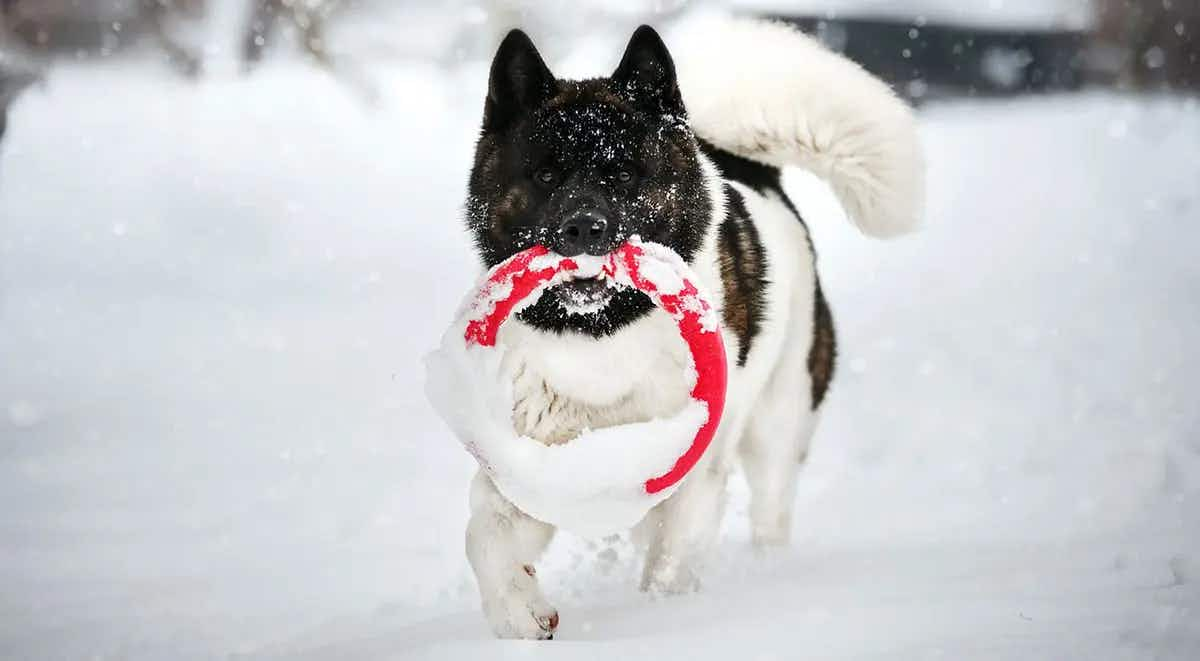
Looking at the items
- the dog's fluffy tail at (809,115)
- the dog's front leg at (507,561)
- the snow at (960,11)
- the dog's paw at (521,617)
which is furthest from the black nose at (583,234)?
the snow at (960,11)

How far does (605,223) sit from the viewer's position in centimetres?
270

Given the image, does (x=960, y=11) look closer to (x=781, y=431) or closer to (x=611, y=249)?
(x=781, y=431)

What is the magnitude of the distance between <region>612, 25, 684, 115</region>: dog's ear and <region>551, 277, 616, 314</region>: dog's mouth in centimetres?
61

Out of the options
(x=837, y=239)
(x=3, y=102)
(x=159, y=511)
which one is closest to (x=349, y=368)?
(x=159, y=511)

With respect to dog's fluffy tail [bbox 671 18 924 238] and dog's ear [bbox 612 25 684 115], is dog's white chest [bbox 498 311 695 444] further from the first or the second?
dog's fluffy tail [bbox 671 18 924 238]

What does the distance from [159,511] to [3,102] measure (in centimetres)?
387

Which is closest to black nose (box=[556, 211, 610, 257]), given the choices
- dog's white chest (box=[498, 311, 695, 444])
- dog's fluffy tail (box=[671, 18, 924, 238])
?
dog's white chest (box=[498, 311, 695, 444])

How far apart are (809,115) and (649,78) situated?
3.04ft

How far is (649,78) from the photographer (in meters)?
3.09

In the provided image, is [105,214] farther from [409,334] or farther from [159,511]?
[159,511]

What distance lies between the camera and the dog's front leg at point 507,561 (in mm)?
2834

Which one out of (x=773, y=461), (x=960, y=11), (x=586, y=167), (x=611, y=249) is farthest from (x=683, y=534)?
(x=960, y=11)

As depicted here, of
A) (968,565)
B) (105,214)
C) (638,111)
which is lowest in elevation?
(968,565)

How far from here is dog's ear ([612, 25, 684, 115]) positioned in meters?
3.04
